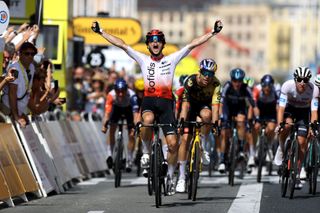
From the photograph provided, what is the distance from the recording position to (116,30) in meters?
35.1

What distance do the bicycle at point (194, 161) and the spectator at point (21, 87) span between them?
7.73 feet

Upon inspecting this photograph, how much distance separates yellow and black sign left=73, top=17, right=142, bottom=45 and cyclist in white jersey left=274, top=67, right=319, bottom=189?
1635 centimetres

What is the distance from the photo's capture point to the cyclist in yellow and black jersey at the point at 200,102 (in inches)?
685

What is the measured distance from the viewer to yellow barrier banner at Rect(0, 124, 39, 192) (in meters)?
16.8

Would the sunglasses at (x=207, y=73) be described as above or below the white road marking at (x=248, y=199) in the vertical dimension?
above

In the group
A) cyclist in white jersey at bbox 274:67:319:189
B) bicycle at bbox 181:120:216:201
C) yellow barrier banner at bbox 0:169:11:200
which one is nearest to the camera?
yellow barrier banner at bbox 0:169:11:200

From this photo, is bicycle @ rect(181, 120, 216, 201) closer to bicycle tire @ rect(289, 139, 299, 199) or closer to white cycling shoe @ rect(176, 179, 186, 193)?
white cycling shoe @ rect(176, 179, 186, 193)

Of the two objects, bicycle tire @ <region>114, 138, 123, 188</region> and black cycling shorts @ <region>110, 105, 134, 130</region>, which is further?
black cycling shorts @ <region>110, 105, 134, 130</region>

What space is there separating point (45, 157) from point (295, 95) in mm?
3585

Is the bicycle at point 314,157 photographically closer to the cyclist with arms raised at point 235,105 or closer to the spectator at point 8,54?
the cyclist with arms raised at point 235,105

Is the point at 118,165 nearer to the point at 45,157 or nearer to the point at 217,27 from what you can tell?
the point at 45,157

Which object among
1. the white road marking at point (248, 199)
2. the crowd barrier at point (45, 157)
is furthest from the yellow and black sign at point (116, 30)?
the white road marking at point (248, 199)

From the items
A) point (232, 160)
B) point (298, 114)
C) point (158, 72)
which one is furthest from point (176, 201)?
point (232, 160)

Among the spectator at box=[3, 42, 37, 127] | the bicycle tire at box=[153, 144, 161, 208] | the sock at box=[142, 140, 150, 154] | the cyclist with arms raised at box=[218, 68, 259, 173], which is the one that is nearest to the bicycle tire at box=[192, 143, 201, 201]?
the sock at box=[142, 140, 150, 154]
